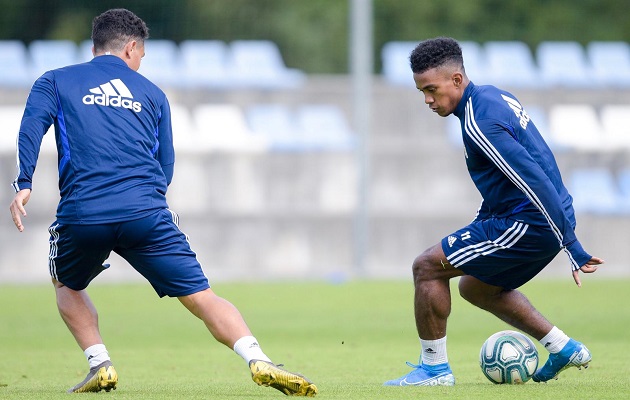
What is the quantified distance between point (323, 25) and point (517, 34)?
17.1ft

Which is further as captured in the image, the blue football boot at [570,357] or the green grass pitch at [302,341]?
the blue football boot at [570,357]

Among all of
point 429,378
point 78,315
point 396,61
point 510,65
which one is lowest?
point 429,378

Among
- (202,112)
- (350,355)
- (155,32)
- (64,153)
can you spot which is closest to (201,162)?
Answer: (202,112)

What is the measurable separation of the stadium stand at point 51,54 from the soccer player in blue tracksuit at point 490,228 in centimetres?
1471

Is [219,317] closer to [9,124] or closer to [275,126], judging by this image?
[275,126]

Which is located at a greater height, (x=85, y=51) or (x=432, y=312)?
(x=85, y=51)

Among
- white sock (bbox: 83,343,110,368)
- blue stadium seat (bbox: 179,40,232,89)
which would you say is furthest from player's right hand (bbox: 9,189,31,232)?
blue stadium seat (bbox: 179,40,232,89)

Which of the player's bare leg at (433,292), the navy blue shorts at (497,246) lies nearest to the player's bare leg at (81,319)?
the player's bare leg at (433,292)

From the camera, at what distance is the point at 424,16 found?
2398 centimetres

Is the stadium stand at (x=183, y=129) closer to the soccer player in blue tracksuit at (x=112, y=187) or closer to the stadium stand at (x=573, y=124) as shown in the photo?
the stadium stand at (x=573, y=124)

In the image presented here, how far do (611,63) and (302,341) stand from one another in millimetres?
12888

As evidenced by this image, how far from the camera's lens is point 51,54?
21.2m

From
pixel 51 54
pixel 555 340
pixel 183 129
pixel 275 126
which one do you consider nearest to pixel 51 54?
pixel 51 54

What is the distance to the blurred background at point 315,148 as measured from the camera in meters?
19.7
